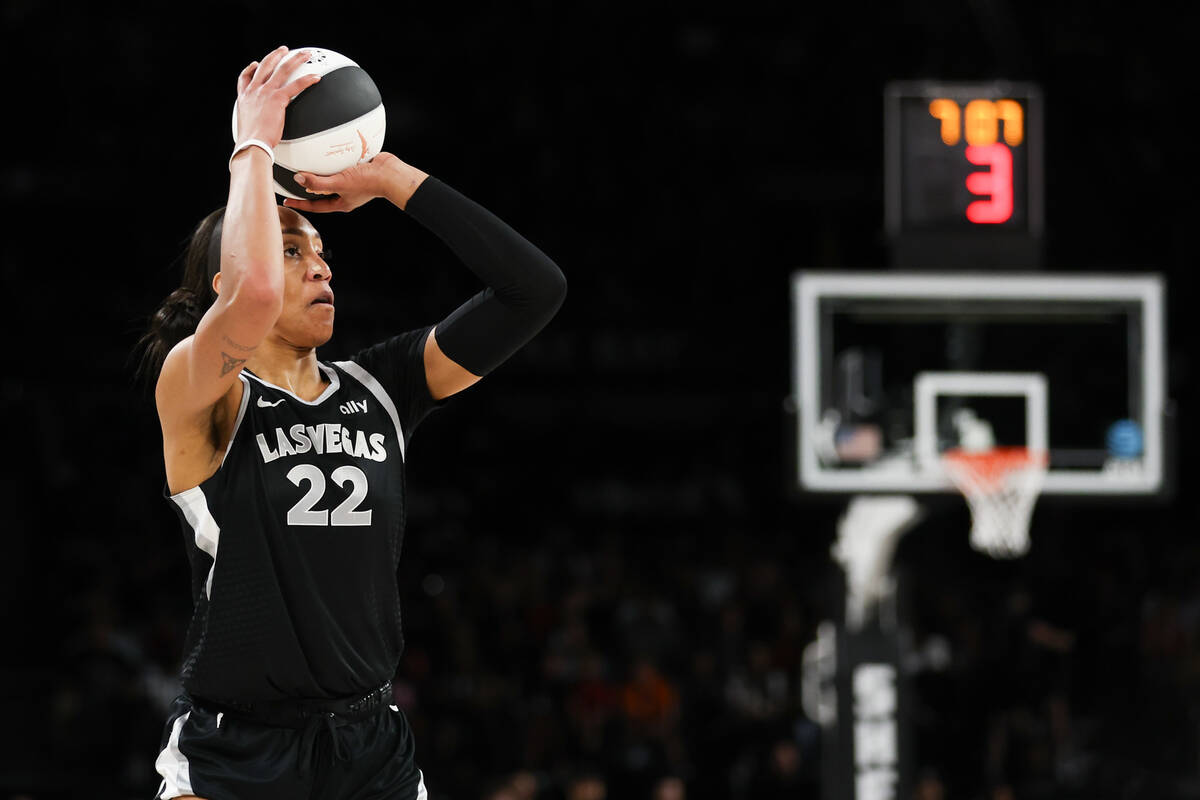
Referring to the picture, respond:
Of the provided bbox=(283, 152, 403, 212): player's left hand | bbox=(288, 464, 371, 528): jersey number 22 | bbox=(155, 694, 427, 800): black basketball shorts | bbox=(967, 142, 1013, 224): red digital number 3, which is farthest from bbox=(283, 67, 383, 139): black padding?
bbox=(967, 142, 1013, 224): red digital number 3

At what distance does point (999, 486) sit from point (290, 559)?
6.25 m

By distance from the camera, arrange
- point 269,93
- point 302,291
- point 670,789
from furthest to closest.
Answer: point 670,789 < point 302,291 < point 269,93

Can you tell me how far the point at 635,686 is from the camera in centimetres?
1177

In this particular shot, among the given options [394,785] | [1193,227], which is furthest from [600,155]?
[394,785]

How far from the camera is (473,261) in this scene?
11.0 ft

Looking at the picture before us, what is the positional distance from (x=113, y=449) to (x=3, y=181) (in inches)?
107

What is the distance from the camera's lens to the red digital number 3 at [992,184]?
8.95 meters

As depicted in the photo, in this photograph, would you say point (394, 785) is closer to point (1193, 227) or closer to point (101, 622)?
point (101, 622)

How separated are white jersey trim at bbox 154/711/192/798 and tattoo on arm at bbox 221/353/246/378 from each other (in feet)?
2.27

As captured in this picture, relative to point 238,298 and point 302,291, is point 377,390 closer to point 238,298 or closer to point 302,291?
point 302,291

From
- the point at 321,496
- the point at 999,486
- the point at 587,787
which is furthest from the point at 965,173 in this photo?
the point at 321,496

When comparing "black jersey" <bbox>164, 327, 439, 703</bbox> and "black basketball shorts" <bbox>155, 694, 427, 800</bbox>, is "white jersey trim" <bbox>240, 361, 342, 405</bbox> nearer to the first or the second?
"black jersey" <bbox>164, 327, 439, 703</bbox>

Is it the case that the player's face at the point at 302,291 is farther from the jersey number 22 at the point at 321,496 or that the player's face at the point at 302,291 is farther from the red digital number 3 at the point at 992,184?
the red digital number 3 at the point at 992,184

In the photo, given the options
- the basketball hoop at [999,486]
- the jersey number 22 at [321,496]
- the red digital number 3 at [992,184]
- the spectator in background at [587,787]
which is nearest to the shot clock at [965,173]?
the red digital number 3 at [992,184]
